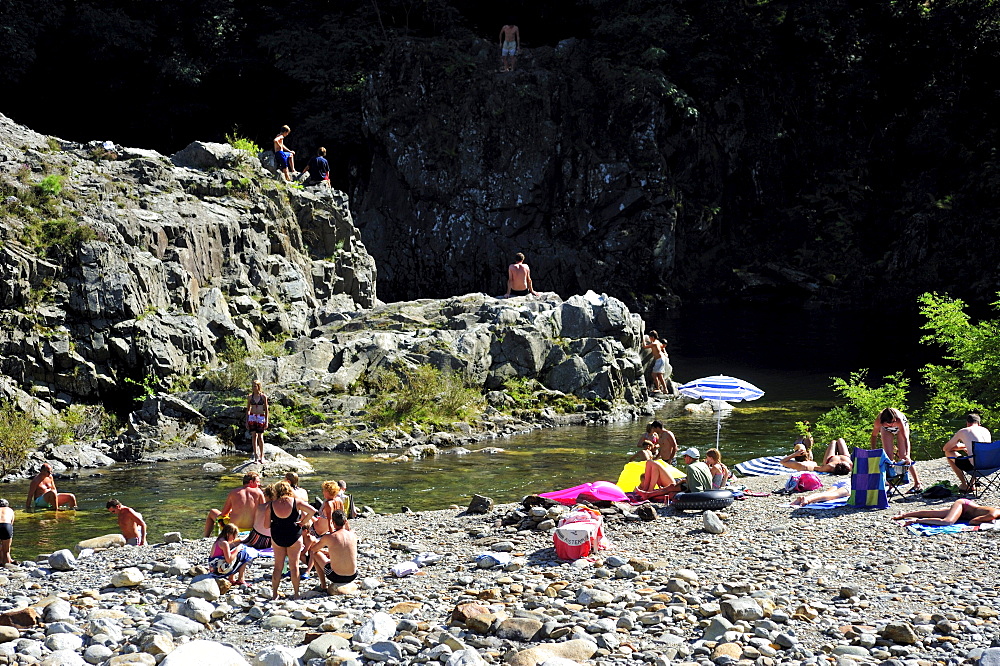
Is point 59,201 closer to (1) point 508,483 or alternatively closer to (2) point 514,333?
(2) point 514,333

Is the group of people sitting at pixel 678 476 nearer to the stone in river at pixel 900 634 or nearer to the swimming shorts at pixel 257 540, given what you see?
the swimming shorts at pixel 257 540

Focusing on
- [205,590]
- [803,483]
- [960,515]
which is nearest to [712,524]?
[960,515]

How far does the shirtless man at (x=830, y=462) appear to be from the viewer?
19484 mm

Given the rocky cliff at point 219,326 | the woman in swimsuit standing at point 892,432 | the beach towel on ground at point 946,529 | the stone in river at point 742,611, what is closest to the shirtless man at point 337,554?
the stone in river at point 742,611

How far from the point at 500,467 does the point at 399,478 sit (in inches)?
87.0

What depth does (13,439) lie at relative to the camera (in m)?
20.9

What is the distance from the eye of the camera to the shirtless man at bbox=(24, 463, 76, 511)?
17.7 m

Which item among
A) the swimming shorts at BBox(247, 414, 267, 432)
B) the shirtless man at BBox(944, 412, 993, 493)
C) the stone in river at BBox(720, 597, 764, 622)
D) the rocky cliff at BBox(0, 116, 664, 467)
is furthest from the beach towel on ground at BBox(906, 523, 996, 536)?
the swimming shorts at BBox(247, 414, 267, 432)

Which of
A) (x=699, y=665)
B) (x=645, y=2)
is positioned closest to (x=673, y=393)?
(x=699, y=665)

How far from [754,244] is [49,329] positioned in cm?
4257

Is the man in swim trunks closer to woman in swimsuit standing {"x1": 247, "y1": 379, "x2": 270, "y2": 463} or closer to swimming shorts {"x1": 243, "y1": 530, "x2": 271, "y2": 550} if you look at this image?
swimming shorts {"x1": 243, "y1": 530, "x2": 271, "y2": 550}

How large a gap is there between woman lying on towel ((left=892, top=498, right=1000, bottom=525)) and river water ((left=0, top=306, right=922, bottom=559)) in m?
7.09

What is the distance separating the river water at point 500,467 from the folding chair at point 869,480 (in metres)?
5.81

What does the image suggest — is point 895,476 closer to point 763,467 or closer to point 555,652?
point 763,467
